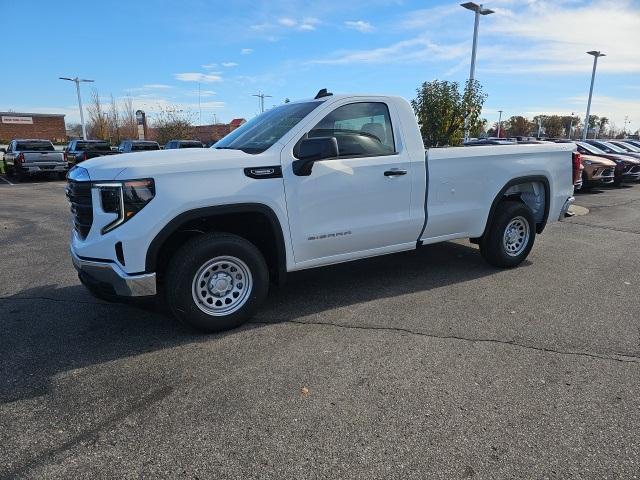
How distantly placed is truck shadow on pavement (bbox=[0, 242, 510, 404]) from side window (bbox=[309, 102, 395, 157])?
5.01ft

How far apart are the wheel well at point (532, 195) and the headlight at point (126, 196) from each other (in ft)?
13.0

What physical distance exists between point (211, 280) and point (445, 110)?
9811mm

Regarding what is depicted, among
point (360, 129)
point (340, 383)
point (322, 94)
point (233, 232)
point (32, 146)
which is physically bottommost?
point (340, 383)

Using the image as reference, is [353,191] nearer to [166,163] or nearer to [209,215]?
[209,215]

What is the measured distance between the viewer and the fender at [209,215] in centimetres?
372

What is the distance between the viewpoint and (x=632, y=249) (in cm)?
741

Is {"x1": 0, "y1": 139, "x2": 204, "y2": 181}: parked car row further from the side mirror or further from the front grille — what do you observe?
the side mirror

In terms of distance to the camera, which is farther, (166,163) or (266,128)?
(266,128)

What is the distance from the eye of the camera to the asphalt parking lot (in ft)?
8.41

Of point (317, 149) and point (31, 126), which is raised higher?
point (31, 126)

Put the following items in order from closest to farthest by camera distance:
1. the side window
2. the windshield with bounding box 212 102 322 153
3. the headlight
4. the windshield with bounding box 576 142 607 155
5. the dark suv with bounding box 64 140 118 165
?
the headlight
the windshield with bounding box 212 102 322 153
the side window
the windshield with bounding box 576 142 607 155
the dark suv with bounding box 64 140 118 165

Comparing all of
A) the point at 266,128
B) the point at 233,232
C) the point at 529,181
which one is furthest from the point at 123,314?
the point at 529,181

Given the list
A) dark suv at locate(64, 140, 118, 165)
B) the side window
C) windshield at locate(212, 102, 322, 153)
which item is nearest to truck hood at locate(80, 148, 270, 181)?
windshield at locate(212, 102, 322, 153)

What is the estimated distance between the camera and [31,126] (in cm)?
7269
